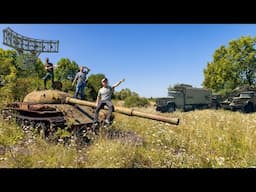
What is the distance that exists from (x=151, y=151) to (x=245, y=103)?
13115mm

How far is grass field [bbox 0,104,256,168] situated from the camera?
457cm

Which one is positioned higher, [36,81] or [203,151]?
[36,81]

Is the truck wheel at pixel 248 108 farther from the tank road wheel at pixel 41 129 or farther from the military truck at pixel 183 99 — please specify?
the tank road wheel at pixel 41 129

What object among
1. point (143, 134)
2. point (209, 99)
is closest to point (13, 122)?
point (143, 134)

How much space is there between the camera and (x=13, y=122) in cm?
709

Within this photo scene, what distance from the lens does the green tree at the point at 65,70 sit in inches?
334

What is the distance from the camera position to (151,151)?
5238 mm

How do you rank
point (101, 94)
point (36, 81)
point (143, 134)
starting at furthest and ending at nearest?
1. point (36, 81)
2. point (143, 134)
3. point (101, 94)

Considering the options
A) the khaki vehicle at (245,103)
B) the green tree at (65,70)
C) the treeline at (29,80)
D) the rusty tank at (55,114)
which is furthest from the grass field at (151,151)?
the khaki vehicle at (245,103)

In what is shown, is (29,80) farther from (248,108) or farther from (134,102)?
(248,108)

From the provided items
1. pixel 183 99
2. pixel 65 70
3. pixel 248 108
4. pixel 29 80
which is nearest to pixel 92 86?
pixel 65 70
